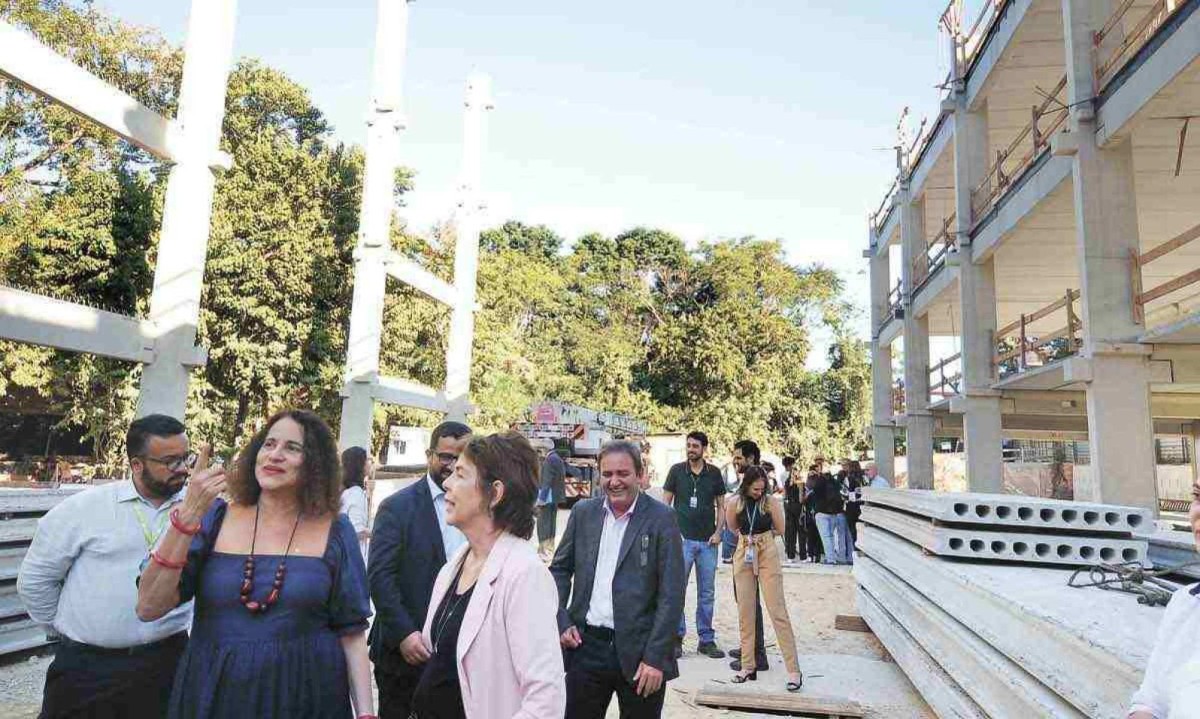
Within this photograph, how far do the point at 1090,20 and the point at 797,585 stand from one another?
334 inches

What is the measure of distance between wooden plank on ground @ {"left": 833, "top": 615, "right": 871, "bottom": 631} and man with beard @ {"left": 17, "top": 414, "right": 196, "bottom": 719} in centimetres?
734

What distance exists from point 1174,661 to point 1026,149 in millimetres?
16655

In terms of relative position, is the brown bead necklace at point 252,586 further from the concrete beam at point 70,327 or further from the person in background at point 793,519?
the person in background at point 793,519

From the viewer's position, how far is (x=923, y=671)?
5.39 m

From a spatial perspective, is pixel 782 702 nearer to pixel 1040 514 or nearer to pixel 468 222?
pixel 1040 514

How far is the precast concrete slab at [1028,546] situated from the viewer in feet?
15.5

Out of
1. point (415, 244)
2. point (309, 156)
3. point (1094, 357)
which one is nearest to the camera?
point (1094, 357)

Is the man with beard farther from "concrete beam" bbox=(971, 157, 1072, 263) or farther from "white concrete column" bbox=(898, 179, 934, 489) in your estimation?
"white concrete column" bbox=(898, 179, 934, 489)

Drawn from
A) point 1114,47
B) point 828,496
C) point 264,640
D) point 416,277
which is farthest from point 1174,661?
point 416,277

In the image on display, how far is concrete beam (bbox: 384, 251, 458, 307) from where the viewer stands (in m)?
14.9

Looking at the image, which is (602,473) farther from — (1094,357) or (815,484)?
(815,484)

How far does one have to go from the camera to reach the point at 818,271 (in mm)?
41031

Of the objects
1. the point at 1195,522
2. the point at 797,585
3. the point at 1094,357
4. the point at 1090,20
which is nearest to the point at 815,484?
the point at 797,585

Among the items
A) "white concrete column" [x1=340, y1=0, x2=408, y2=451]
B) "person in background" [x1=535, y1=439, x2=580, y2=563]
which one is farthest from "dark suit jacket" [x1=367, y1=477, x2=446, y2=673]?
"white concrete column" [x1=340, y1=0, x2=408, y2=451]
